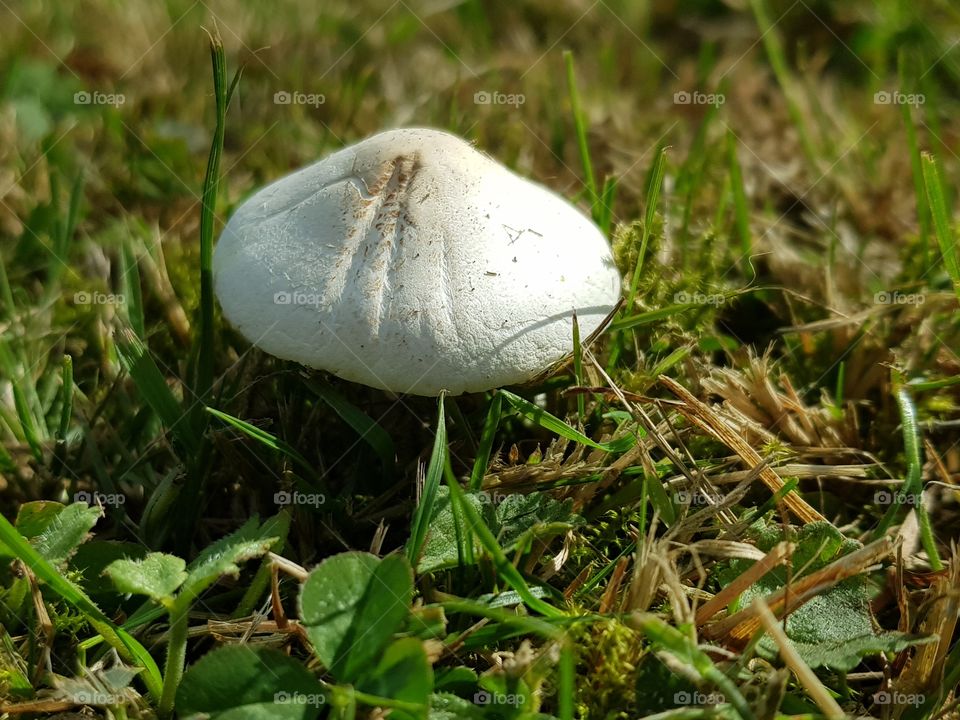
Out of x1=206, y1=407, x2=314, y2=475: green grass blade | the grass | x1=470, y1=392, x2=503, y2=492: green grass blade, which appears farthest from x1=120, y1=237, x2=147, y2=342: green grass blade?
x1=470, y1=392, x2=503, y2=492: green grass blade

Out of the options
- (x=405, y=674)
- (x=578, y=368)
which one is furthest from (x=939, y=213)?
(x=405, y=674)

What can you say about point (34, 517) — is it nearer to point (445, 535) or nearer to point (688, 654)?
point (445, 535)

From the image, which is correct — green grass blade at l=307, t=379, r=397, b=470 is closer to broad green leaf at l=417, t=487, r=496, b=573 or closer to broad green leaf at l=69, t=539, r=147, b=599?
broad green leaf at l=417, t=487, r=496, b=573

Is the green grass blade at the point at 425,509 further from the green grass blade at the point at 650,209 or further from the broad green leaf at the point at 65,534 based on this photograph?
the green grass blade at the point at 650,209

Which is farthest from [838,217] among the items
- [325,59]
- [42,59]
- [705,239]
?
[42,59]

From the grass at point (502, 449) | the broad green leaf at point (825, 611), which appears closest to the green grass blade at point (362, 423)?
the grass at point (502, 449)

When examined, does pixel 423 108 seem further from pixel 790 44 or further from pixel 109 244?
pixel 790 44
